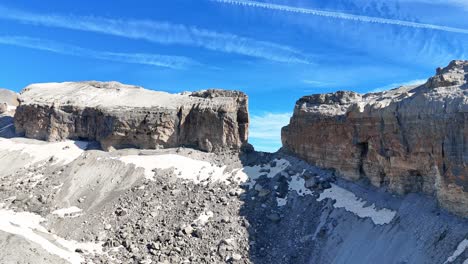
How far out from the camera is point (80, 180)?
40.4m

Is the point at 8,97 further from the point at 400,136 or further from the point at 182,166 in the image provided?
the point at 400,136

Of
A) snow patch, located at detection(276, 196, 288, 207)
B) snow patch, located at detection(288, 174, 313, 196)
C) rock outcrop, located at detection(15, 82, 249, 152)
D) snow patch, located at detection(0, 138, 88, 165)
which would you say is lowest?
snow patch, located at detection(276, 196, 288, 207)

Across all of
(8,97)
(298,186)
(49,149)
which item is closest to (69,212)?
(49,149)

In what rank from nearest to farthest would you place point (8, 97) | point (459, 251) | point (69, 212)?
point (459, 251), point (69, 212), point (8, 97)

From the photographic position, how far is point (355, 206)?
102ft

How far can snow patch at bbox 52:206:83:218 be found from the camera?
3553 cm

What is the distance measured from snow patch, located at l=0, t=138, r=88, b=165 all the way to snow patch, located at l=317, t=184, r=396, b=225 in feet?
83.3

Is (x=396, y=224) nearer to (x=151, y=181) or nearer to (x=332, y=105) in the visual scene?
(x=332, y=105)

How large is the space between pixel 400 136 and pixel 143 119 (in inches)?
1021

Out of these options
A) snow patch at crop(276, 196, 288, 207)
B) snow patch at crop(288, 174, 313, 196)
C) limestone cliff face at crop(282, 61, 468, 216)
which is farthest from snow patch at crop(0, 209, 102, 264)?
limestone cliff face at crop(282, 61, 468, 216)

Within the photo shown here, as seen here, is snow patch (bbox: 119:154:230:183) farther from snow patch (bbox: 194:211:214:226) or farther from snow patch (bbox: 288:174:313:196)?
snow patch (bbox: 288:174:313:196)

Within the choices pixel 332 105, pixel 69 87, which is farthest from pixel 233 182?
pixel 69 87

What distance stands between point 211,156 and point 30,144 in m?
19.8

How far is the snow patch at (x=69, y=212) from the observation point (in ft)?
117
